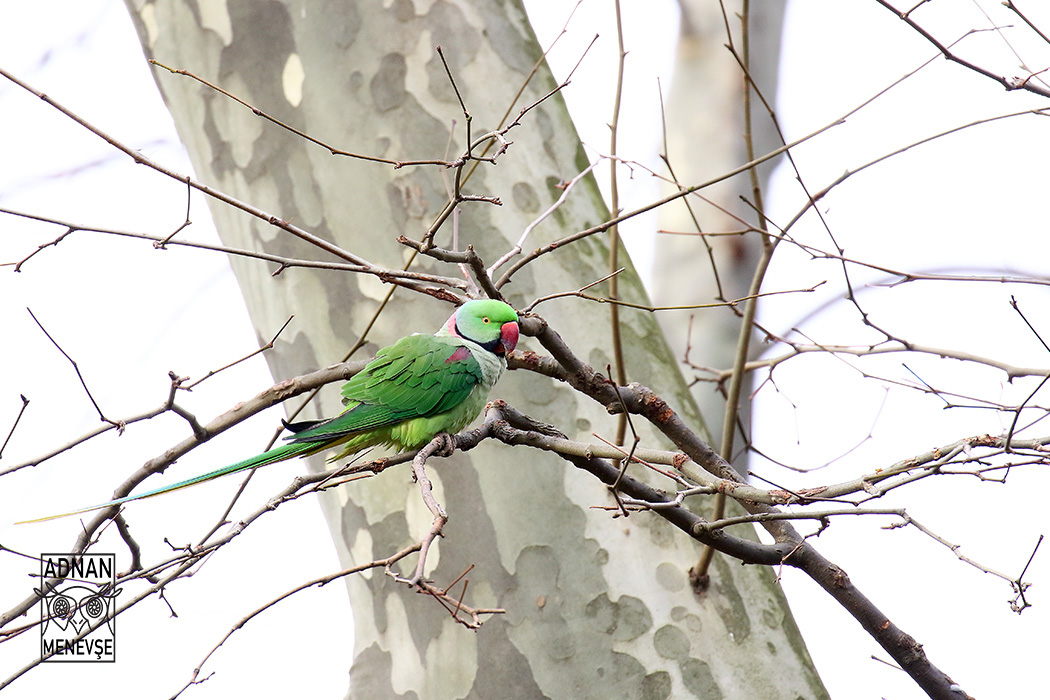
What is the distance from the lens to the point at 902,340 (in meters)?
2.69

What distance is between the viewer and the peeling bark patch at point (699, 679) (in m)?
2.20

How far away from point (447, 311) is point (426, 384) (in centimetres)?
41

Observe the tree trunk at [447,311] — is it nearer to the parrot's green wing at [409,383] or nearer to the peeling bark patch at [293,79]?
the peeling bark patch at [293,79]

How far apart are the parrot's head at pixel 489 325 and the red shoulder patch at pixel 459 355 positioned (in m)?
0.04

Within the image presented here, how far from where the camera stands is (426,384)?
97.8 inches

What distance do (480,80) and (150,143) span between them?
126 inches

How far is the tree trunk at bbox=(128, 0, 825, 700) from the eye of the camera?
2.29 m

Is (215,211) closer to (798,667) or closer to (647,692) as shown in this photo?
(647,692)

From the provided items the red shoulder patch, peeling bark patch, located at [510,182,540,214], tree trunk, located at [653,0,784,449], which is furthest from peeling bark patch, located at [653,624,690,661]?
tree trunk, located at [653,0,784,449]

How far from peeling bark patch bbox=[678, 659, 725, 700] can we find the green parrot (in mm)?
942

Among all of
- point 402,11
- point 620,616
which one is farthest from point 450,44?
point 620,616

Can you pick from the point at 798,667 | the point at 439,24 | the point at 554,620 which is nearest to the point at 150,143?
the point at 439,24

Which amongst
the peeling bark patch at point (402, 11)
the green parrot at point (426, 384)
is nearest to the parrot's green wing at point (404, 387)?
the green parrot at point (426, 384)

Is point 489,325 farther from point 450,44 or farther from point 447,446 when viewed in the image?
point 450,44
